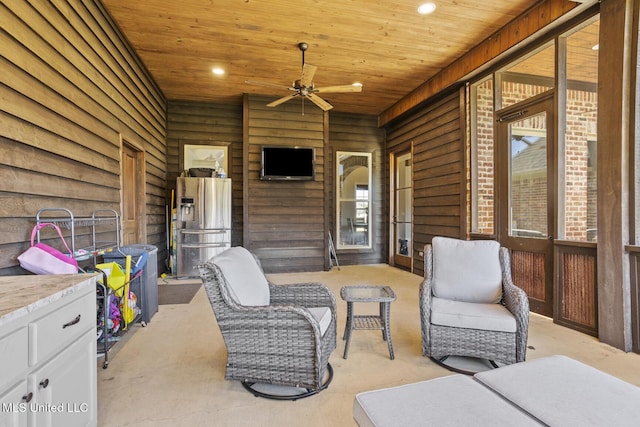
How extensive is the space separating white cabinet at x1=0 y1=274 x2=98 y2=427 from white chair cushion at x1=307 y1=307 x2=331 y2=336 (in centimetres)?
116

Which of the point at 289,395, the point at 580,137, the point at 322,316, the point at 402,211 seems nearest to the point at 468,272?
the point at 322,316

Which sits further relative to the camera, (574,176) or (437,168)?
(437,168)

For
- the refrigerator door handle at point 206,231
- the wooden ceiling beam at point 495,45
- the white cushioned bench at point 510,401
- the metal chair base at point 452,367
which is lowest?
the metal chair base at point 452,367

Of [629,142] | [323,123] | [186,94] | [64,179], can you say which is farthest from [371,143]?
[64,179]

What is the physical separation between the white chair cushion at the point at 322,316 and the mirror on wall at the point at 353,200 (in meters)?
4.54

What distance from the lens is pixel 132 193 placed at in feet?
14.4

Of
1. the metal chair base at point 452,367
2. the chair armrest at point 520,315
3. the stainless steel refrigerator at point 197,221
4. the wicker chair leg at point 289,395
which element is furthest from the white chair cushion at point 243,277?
the stainless steel refrigerator at point 197,221

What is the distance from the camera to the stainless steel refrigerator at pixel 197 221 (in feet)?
17.1

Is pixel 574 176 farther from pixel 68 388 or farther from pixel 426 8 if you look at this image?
pixel 68 388

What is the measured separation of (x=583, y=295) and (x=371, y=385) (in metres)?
2.34

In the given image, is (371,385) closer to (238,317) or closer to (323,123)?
(238,317)

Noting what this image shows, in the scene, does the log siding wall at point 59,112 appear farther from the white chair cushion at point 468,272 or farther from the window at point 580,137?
the window at point 580,137

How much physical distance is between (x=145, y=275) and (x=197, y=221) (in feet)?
7.10

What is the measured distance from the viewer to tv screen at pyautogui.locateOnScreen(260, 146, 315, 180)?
18.4ft
